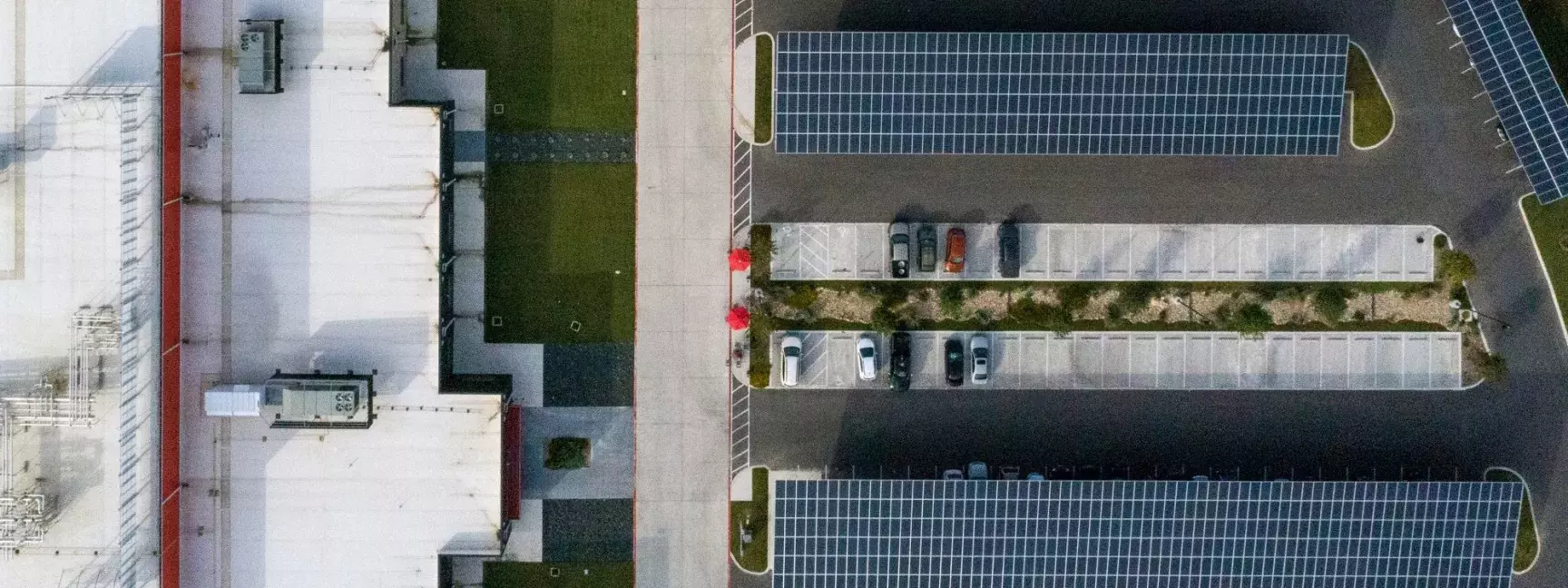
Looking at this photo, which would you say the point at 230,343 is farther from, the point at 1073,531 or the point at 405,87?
the point at 1073,531

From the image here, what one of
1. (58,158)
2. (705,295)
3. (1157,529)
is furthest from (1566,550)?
(58,158)

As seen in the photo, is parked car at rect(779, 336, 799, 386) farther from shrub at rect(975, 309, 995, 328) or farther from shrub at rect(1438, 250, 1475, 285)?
shrub at rect(1438, 250, 1475, 285)

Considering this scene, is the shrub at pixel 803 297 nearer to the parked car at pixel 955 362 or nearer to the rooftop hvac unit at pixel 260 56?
the parked car at pixel 955 362

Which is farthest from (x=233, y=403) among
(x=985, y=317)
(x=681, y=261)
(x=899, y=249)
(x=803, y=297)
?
(x=985, y=317)

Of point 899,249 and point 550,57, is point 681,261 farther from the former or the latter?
point 550,57

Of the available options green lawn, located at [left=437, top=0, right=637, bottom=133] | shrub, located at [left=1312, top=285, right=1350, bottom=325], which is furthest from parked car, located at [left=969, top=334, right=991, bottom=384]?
green lawn, located at [left=437, top=0, right=637, bottom=133]
